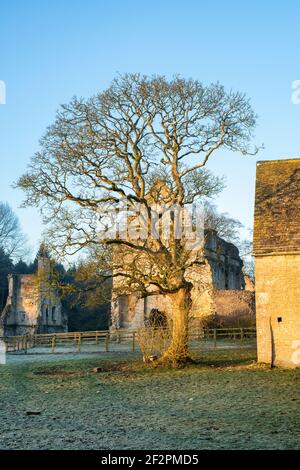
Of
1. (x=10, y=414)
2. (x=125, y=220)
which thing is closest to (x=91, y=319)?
(x=125, y=220)

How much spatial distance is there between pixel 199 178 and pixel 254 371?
27.6 feet

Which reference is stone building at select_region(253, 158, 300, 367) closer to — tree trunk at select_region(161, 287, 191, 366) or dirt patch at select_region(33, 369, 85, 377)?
tree trunk at select_region(161, 287, 191, 366)

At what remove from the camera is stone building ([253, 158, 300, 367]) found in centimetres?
1994

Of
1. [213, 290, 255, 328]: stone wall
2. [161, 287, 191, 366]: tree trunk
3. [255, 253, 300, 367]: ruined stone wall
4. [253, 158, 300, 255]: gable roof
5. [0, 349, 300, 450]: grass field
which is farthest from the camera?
[213, 290, 255, 328]: stone wall

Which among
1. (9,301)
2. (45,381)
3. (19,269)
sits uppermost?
(19,269)

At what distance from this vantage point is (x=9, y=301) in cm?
5297

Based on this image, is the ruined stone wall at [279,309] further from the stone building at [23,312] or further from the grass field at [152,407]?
the stone building at [23,312]

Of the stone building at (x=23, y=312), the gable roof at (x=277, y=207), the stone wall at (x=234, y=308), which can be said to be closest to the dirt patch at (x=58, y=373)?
the gable roof at (x=277, y=207)

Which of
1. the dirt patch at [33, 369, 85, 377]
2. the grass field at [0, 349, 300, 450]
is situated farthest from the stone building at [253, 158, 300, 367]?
the dirt patch at [33, 369, 85, 377]

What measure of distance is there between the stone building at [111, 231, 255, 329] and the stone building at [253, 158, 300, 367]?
1366 centimetres

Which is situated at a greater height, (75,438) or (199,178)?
(199,178)

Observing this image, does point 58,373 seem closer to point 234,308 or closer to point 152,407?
point 152,407

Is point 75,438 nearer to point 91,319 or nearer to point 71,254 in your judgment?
point 71,254

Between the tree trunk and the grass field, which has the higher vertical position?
the tree trunk
